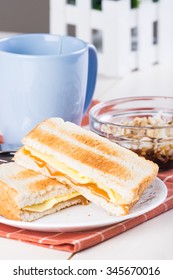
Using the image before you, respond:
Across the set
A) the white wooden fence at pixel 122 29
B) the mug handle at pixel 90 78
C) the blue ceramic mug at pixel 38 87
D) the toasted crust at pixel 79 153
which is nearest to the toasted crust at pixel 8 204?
the toasted crust at pixel 79 153

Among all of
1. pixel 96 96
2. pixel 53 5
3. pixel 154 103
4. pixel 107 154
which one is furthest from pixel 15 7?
pixel 107 154

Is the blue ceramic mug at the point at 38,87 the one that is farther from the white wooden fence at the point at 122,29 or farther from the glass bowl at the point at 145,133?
the white wooden fence at the point at 122,29

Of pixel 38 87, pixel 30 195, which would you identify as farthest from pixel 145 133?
pixel 30 195

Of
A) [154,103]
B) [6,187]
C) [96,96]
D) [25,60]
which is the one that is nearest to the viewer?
[6,187]

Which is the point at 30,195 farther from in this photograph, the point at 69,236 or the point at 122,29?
the point at 122,29

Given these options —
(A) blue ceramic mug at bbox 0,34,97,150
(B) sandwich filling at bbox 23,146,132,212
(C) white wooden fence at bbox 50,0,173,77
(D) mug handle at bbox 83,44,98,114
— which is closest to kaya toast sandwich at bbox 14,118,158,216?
(B) sandwich filling at bbox 23,146,132,212

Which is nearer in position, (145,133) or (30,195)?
(30,195)

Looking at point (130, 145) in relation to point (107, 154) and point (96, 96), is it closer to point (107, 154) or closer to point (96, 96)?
point (107, 154)
